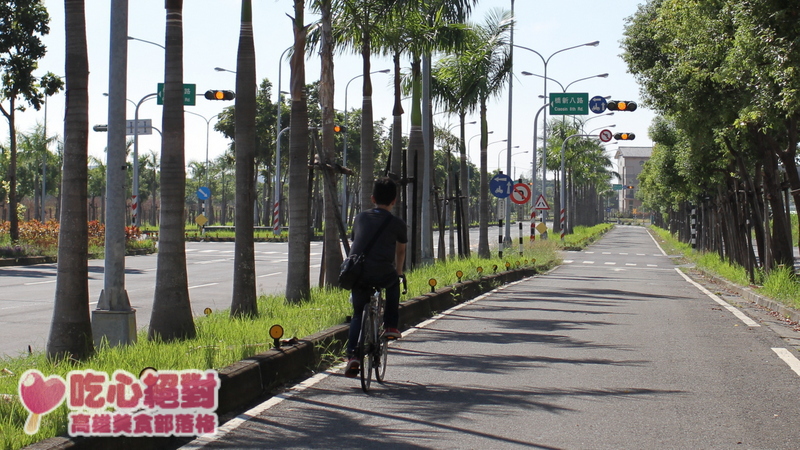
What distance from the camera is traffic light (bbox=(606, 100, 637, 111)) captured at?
1170 inches

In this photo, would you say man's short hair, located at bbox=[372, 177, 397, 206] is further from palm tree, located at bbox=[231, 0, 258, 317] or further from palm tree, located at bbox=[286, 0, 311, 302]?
palm tree, located at bbox=[286, 0, 311, 302]

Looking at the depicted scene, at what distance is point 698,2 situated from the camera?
1598cm

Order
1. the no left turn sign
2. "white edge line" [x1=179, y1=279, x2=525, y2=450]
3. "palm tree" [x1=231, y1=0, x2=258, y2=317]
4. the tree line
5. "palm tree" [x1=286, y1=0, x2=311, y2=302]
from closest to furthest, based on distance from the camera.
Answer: "white edge line" [x1=179, y1=279, x2=525, y2=450], "palm tree" [x1=231, y1=0, x2=258, y2=317], the tree line, "palm tree" [x1=286, y1=0, x2=311, y2=302], the no left turn sign

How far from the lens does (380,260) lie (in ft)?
25.6

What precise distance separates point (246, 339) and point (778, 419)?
4.84 m

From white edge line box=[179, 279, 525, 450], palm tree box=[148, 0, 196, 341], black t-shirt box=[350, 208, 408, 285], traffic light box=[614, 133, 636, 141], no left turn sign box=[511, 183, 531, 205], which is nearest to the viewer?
white edge line box=[179, 279, 525, 450]

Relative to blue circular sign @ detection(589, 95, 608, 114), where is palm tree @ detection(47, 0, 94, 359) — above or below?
below

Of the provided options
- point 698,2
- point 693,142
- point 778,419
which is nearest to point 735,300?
point 693,142

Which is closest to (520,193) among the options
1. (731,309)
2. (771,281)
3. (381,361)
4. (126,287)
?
(771,281)

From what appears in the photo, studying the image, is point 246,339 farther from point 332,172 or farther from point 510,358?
point 332,172

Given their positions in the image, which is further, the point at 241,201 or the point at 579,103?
the point at 579,103

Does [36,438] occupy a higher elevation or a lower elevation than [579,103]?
lower

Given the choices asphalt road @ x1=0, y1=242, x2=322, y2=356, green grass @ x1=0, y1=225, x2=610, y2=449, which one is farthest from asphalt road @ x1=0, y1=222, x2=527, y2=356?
green grass @ x1=0, y1=225, x2=610, y2=449

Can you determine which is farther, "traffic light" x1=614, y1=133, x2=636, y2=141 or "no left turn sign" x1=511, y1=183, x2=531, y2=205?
"traffic light" x1=614, y1=133, x2=636, y2=141
